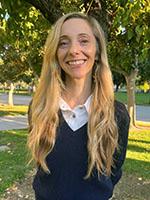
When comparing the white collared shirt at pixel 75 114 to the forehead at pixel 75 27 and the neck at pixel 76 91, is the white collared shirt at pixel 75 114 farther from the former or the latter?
the forehead at pixel 75 27

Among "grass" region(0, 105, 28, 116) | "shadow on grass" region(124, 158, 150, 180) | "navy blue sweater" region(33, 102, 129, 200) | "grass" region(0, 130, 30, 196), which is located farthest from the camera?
"grass" region(0, 105, 28, 116)

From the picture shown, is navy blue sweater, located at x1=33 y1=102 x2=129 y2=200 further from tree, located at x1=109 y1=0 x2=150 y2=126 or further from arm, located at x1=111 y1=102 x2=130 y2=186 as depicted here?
tree, located at x1=109 y1=0 x2=150 y2=126

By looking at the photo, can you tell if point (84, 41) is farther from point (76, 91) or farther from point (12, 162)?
point (12, 162)

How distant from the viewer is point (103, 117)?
7.17ft

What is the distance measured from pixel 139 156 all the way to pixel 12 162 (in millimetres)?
3022

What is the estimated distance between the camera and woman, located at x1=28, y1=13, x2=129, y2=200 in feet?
6.96

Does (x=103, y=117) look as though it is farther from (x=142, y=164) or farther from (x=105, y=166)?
(x=142, y=164)

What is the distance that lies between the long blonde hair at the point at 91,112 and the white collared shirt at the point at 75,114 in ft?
0.10

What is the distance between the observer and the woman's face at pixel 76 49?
2.17m

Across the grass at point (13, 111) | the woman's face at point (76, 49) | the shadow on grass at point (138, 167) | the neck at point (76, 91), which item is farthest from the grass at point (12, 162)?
the grass at point (13, 111)

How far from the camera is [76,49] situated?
2.16 metres

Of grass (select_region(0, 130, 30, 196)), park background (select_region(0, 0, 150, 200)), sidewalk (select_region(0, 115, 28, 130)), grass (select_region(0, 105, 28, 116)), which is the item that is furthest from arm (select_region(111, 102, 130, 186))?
grass (select_region(0, 105, 28, 116))

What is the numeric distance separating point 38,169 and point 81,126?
1.07ft

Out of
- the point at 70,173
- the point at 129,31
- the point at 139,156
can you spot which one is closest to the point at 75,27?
the point at 70,173
